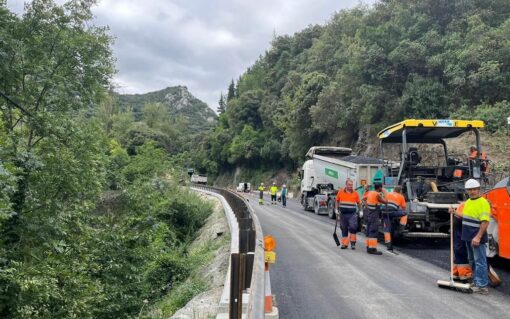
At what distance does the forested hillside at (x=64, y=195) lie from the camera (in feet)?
Result: 31.6

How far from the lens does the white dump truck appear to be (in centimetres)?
1695

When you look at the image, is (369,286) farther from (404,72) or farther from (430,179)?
(404,72)

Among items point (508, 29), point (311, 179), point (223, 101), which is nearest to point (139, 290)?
point (311, 179)

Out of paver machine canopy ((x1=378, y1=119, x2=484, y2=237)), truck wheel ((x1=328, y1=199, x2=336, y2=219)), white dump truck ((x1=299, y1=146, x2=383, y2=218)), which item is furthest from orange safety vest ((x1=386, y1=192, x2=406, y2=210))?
truck wheel ((x1=328, y1=199, x2=336, y2=219))

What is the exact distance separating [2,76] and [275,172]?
4867 cm

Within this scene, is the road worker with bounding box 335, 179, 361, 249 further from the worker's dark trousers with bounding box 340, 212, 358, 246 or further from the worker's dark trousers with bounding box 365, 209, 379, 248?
the worker's dark trousers with bounding box 365, 209, 379, 248

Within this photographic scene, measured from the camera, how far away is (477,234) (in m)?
6.93

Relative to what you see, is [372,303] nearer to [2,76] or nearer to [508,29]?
[2,76]

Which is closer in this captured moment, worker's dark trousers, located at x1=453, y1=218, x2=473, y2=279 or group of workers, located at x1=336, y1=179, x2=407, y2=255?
worker's dark trousers, located at x1=453, y1=218, x2=473, y2=279

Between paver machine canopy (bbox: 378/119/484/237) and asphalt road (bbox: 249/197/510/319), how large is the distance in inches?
29.3

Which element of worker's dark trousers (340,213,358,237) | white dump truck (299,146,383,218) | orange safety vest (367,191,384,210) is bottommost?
worker's dark trousers (340,213,358,237)

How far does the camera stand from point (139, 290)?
12.6 m

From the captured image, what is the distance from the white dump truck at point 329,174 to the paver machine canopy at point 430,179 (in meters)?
4.04

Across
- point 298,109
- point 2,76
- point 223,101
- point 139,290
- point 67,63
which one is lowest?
point 139,290
